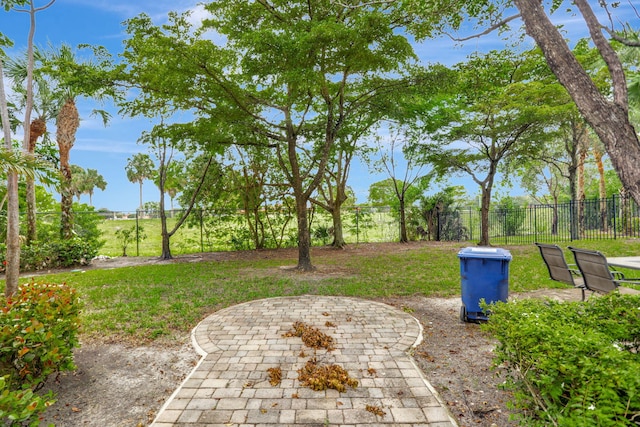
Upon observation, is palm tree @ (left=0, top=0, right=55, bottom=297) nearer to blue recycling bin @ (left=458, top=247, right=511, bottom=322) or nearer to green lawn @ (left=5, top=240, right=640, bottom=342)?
green lawn @ (left=5, top=240, right=640, bottom=342)

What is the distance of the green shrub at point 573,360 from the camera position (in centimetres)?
158

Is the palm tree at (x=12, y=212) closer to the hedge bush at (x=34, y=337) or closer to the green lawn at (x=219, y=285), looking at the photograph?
the green lawn at (x=219, y=285)

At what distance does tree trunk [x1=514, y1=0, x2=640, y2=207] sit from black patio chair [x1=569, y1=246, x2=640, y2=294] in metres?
1.74

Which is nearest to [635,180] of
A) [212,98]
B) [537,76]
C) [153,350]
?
[153,350]

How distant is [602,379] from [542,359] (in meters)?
0.28

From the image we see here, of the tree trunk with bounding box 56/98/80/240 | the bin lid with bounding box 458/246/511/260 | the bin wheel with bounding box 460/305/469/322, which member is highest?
the tree trunk with bounding box 56/98/80/240

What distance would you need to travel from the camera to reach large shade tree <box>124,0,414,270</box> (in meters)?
8.37

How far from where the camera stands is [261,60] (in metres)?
8.68

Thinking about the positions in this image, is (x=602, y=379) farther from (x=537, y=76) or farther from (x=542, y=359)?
(x=537, y=76)

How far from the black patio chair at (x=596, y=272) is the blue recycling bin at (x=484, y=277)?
3.74 feet

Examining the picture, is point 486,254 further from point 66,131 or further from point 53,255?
point 66,131

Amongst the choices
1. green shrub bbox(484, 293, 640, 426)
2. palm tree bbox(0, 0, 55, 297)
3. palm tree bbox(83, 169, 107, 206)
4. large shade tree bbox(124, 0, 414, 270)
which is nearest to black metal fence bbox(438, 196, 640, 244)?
large shade tree bbox(124, 0, 414, 270)

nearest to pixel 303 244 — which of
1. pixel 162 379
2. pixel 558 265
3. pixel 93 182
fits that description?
pixel 558 265

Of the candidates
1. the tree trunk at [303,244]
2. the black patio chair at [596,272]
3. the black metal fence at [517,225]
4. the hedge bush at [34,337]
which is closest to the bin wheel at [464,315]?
the black patio chair at [596,272]
